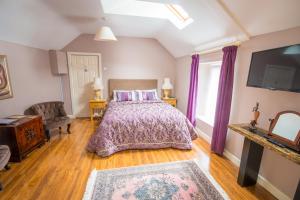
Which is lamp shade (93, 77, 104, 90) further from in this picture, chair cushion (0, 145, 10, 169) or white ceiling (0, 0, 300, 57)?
chair cushion (0, 145, 10, 169)

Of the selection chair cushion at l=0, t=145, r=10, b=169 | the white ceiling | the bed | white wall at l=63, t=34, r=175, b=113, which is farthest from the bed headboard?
chair cushion at l=0, t=145, r=10, b=169

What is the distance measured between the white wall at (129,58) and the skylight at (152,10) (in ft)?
5.02

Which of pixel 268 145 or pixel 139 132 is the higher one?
pixel 268 145

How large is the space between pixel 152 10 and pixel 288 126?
115 inches

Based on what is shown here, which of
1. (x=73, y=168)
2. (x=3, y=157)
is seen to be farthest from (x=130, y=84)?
(x=3, y=157)

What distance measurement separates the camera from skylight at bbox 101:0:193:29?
2887mm

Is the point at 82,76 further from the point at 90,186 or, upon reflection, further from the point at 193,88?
the point at 90,186

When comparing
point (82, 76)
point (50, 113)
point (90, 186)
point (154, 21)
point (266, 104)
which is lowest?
point (90, 186)

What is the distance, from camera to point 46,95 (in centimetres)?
373

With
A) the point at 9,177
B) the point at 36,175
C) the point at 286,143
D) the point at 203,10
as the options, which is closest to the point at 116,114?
the point at 36,175

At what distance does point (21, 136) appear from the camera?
237cm

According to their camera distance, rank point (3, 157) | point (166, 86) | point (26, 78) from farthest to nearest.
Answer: point (166, 86), point (26, 78), point (3, 157)

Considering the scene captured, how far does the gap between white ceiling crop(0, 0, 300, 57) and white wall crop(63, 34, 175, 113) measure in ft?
1.22

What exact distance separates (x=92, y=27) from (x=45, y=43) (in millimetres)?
1129
